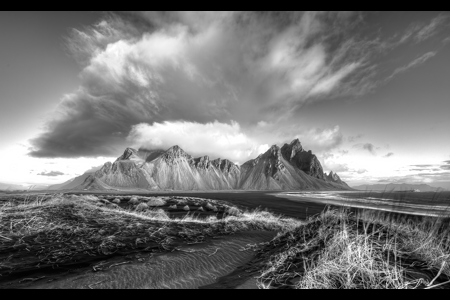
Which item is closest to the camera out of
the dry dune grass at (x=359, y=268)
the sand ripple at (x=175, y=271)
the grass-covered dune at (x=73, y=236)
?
the dry dune grass at (x=359, y=268)

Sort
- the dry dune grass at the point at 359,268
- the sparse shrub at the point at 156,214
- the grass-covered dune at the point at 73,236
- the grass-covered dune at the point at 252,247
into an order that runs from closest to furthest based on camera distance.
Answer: the dry dune grass at the point at 359,268, the grass-covered dune at the point at 252,247, the grass-covered dune at the point at 73,236, the sparse shrub at the point at 156,214

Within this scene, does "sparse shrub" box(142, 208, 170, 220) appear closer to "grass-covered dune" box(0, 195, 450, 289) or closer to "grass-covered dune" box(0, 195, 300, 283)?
"grass-covered dune" box(0, 195, 300, 283)

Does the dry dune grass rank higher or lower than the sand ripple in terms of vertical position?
higher

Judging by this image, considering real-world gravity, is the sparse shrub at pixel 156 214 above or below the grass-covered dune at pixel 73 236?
below

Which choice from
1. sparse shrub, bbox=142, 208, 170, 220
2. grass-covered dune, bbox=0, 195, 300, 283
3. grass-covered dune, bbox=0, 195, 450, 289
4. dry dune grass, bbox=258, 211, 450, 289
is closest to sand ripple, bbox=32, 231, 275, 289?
grass-covered dune, bbox=0, 195, 450, 289

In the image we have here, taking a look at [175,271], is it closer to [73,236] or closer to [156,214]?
[73,236]

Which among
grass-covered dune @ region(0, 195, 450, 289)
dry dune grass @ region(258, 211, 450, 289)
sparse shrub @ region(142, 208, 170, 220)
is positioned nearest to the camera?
dry dune grass @ region(258, 211, 450, 289)

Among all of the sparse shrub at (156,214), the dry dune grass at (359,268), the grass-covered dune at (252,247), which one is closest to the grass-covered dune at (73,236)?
the grass-covered dune at (252,247)

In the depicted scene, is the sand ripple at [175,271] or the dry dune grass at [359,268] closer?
the dry dune grass at [359,268]

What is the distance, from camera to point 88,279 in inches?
196

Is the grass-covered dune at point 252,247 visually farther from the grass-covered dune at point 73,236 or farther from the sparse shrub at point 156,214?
the sparse shrub at point 156,214
